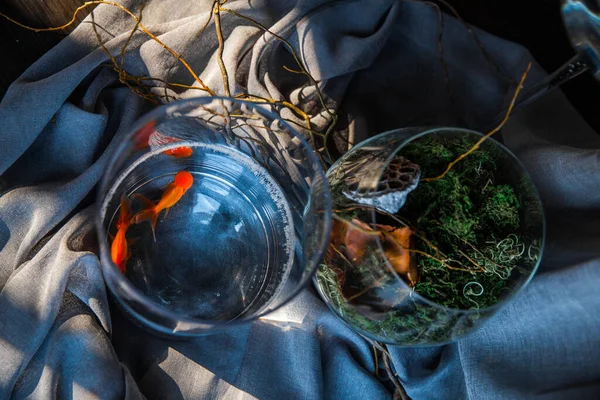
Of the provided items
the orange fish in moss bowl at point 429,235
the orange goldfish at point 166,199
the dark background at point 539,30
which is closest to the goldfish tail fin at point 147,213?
the orange goldfish at point 166,199

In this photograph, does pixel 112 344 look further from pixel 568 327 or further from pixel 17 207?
pixel 568 327

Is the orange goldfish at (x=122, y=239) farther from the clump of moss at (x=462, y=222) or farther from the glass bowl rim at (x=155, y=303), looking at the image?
the clump of moss at (x=462, y=222)

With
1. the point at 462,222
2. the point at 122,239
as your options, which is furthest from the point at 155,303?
the point at 462,222

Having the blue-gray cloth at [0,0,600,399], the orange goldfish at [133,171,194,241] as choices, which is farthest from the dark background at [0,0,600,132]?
the orange goldfish at [133,171,194,241]

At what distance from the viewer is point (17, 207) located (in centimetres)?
73

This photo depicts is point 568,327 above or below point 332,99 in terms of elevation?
below

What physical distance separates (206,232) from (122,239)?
0.35ft

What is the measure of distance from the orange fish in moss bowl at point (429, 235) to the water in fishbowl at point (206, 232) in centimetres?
13

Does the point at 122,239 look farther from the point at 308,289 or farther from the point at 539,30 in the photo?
the point at 539,30

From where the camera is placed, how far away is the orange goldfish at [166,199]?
28.6 inches

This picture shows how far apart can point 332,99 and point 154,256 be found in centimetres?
33

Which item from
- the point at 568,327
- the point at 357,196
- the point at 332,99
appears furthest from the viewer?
the point at 332,99

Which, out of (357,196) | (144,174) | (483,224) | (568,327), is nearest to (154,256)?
(144,174)

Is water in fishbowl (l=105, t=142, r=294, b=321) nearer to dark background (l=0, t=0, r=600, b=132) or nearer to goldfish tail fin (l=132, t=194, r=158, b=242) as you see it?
goldfish tail fin (l=132, t=194, r=158, b=242)
